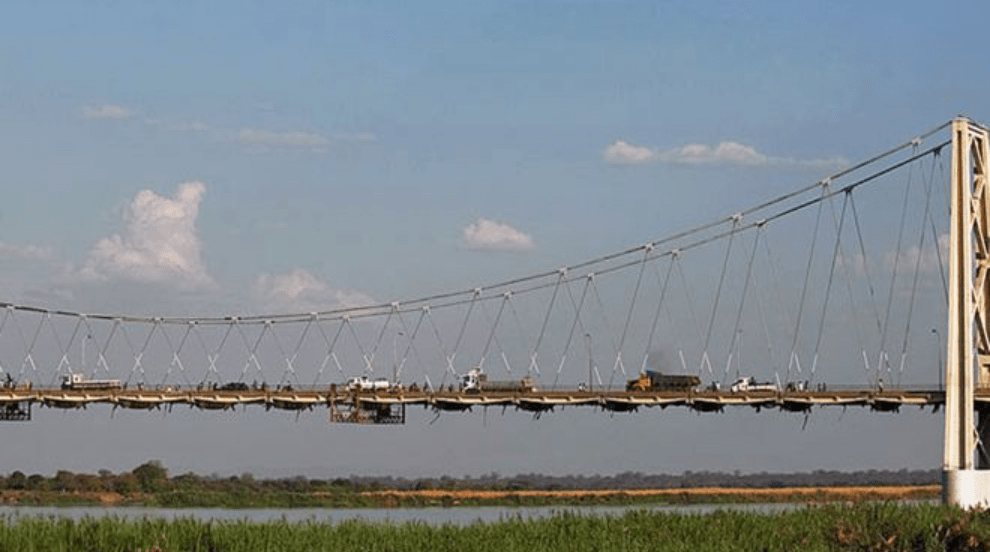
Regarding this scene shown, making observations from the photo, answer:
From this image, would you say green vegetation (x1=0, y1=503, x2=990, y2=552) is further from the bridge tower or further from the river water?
the bridge tower

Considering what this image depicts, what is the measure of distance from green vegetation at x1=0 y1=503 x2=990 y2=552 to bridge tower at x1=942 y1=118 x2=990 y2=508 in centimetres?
1196

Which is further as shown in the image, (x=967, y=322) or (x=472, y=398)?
(x=472, y=398)

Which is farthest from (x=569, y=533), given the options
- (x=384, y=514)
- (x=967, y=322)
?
(x=384, y=514)

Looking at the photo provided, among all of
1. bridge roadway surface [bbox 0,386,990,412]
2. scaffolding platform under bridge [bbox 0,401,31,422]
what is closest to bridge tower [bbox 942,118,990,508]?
bridge roadway surface [bbox 0,386,990,412]

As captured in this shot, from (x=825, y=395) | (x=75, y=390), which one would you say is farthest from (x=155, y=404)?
(x=825, y=395)

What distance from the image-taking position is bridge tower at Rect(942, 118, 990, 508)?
226 feet

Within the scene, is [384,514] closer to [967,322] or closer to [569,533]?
[967,322]

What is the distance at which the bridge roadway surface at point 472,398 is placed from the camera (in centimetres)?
7856

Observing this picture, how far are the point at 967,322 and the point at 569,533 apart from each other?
29179mm

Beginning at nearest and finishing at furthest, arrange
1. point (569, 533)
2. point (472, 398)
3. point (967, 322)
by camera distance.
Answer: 1. point (569, 533)
2. point (967, 322)
3. point (472, 398)

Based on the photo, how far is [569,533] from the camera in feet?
152

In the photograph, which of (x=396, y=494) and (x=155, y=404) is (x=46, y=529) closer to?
(x=155, y=404)

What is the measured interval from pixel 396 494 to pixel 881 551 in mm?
81703

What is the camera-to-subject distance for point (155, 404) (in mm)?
91312
